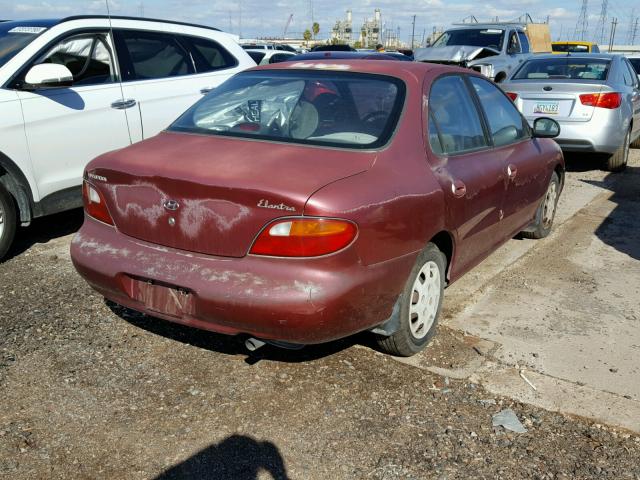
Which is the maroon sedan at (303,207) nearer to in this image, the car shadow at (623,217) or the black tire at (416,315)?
the black tire at (416,315)

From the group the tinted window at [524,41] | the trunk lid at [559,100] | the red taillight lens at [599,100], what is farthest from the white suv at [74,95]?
the tinted window at [524,41]

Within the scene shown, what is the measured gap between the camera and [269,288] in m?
2.99

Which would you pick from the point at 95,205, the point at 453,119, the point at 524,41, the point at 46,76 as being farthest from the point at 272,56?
the point at 95,205

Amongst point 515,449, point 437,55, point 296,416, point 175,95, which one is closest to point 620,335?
point 515,449

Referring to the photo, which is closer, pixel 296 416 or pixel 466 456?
pixel 466 456

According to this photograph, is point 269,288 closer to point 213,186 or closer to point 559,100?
point 213,186

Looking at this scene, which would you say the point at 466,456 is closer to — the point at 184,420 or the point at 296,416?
the point at 296,416

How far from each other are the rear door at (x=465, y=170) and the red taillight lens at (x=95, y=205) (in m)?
1.76

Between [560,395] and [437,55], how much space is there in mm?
11294

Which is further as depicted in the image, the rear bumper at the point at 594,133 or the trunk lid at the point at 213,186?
the rear bumper at the point at 594,133

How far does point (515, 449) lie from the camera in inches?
119

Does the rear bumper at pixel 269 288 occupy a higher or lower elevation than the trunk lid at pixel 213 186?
lower

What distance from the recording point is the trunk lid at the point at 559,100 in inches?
352

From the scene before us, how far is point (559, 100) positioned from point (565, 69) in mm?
1219
